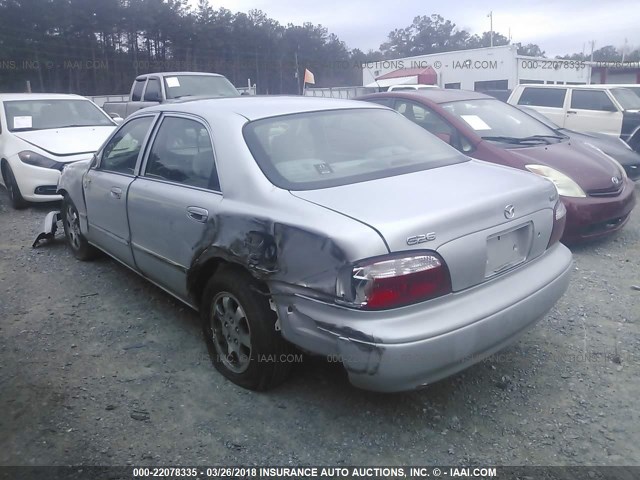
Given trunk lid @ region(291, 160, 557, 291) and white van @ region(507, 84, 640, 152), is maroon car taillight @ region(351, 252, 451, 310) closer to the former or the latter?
trunk lid @ region(291, 160, 557, 291)

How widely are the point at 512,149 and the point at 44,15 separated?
98.6 feet

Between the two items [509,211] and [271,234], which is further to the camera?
[509,211]

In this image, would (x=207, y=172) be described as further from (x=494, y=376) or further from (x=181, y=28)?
(x=181, y=28)

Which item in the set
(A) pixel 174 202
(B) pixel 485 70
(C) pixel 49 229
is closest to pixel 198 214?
(A) pixel 174 202

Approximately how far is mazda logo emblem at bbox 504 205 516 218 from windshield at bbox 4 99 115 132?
7.35 meters

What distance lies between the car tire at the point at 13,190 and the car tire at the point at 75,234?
258cm

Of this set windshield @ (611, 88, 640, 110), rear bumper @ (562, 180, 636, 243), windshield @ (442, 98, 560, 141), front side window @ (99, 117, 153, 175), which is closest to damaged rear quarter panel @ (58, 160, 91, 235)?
front side window @ (99, 117, 153, 175)

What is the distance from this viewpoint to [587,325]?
3791 mm

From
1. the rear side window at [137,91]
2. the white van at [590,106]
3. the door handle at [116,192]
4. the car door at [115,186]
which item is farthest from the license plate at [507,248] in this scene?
the rear side window at [137,91]

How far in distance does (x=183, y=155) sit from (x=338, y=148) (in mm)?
1002

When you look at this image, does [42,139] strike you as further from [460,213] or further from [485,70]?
[485,70]

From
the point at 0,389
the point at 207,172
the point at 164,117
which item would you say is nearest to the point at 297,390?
the point at 207,172

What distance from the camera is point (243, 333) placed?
2.94 metres

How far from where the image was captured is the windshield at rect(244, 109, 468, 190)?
291cm
